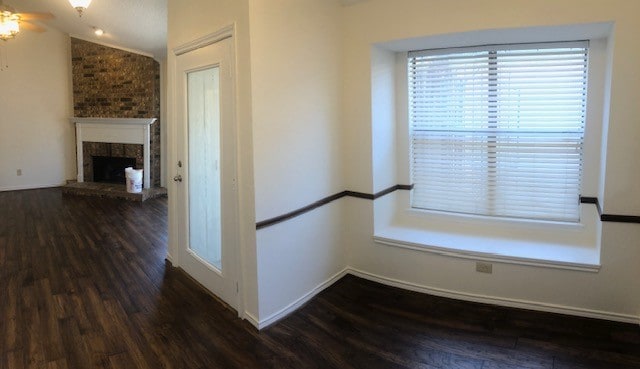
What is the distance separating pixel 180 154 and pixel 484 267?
2.56m

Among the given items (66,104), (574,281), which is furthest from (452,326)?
(66,104)

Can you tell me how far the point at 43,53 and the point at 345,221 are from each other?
699 centimetres

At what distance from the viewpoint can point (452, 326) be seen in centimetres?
263

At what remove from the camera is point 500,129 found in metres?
3.23

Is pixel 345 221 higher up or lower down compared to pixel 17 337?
higher up

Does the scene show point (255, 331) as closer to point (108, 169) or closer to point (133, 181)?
point (133, 181)

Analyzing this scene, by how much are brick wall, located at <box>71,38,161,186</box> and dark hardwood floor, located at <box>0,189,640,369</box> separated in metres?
4.02

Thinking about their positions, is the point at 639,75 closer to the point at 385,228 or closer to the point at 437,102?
the point at 437,102

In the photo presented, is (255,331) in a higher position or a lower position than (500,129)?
lower

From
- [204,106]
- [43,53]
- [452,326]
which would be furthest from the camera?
[43,53]

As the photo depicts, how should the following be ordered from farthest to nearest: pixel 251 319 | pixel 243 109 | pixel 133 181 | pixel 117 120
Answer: pixel 117 120
pixel 133 181
pixel 251 319
pixel 243 109

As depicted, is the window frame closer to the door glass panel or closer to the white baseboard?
the door glass panel

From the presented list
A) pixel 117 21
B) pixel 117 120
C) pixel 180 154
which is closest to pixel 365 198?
pixel 180 154

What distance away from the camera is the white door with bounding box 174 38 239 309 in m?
2.74
